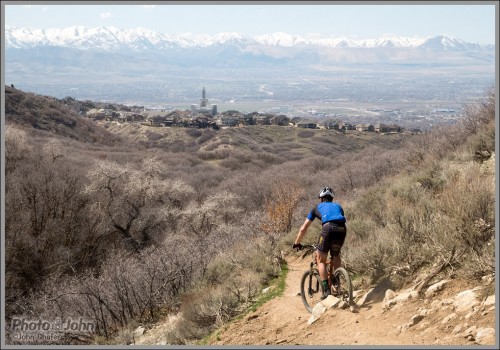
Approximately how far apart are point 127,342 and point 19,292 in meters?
11.6

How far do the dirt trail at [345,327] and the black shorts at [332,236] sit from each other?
2.79ft

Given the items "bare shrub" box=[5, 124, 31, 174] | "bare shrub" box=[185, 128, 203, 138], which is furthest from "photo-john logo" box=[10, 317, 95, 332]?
"bare shrub" box=[185, 128, 203, 138]

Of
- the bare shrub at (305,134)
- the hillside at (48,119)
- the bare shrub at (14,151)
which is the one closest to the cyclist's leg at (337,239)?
the bare shrub at (14,151)

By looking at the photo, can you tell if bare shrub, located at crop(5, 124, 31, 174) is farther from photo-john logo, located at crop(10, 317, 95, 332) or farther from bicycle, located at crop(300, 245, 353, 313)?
bicycle, located at crop(300, 245, 353, 313)

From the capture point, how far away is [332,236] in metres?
6.91

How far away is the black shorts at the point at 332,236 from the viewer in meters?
6.88

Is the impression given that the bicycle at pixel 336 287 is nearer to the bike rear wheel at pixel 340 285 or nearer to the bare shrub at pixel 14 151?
the bike rear wheel at pixel 340 285

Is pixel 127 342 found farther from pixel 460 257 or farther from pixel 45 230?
pixel 45 230

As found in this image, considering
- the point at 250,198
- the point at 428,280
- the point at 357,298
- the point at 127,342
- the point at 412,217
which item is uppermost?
the point at 412,217

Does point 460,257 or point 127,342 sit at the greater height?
point 460,257

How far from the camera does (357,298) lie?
729 cm

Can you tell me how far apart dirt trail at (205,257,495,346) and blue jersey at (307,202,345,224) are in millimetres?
1218

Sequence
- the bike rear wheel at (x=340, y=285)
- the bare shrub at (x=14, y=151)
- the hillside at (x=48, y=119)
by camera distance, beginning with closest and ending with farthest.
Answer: the bike rear wheel at (x=340, y=285), the bare shrub at (x=14, y=151), the hillside at (x=48, y=119)

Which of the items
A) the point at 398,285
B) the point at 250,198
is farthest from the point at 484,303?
the point at 250,198
